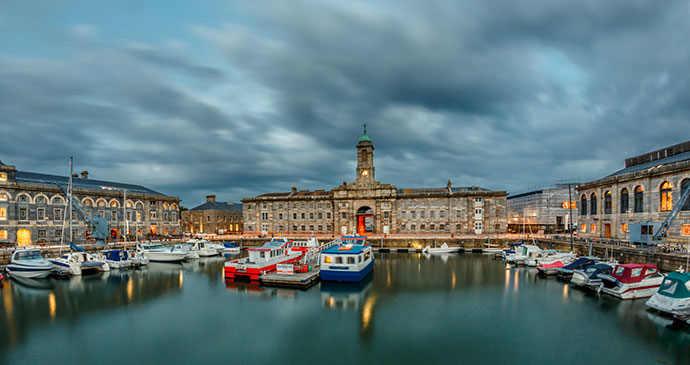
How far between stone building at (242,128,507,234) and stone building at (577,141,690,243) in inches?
566

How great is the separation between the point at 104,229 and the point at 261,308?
42246 mm

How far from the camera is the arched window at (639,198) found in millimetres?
38375

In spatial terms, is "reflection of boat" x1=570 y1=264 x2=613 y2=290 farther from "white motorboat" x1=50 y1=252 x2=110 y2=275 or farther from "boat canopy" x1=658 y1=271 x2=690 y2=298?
"white motorboat" x1=50 y1=252 x2=110 y2=275

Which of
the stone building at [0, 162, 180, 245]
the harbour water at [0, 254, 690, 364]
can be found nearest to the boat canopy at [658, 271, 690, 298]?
the harbour water at [0, 254, 690, 364]

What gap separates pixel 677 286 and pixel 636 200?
26.3m

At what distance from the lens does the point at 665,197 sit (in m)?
35.4

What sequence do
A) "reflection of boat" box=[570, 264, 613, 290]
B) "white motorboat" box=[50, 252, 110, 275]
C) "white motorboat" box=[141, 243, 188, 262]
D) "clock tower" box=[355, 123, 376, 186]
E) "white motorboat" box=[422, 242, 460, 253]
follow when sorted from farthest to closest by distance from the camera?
"clock tower" box=[355, 123, 376, 186] → "white motorboat" box=[422, 242, 460, 253] → "white motorboat" box=[141, 243, 188, 262] → "white motorboat" box=[50, 252, 110, 275] → "reflection of boat" box=[570, 264, 613, 290]

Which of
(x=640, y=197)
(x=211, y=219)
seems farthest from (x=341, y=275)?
(x=211, y=219)

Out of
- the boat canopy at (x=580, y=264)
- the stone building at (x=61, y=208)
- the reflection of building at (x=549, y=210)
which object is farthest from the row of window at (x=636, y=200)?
the stone building at (x=61, y=208)

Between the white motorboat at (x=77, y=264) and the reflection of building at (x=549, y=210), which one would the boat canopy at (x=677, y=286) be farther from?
the reflection of building at (x=549, y=210)

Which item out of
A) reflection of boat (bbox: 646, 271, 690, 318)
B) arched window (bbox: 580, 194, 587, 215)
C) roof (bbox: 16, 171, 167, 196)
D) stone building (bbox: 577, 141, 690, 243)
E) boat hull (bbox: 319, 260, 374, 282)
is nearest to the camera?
reflection of boat (bbox: 646, 271, 690, 318)

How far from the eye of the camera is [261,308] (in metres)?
22.4

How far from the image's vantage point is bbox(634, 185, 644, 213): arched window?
38.4 metres

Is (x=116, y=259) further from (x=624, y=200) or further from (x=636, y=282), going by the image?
(x=624, y=200)
